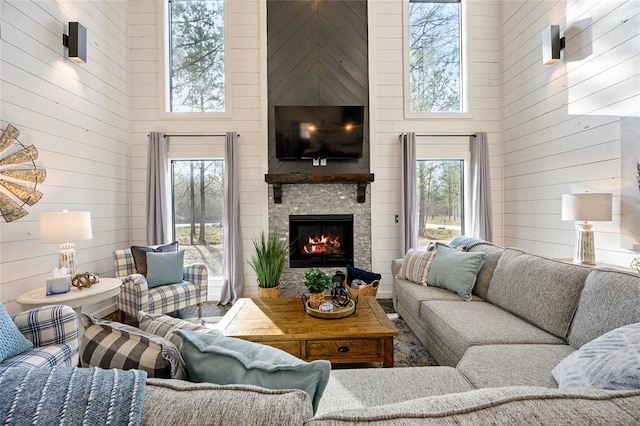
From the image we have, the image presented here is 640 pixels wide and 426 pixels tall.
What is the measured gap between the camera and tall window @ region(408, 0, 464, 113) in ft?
13.8

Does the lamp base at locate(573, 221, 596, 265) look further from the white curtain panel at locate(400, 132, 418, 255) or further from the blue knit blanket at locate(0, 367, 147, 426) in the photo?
the blue knit blanket at locate(0, 367, 147, 426)

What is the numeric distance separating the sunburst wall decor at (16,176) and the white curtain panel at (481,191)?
482 centimetres

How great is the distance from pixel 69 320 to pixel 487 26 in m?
5.62

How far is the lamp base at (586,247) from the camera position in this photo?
2.42 meters

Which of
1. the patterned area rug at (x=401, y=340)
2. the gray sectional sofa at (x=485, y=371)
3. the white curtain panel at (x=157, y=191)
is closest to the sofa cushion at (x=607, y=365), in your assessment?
the gray sectional sofa at (x=485, y=371)

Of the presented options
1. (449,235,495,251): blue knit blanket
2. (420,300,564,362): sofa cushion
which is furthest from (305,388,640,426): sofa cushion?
(449,235,495,251): blue knit blanket

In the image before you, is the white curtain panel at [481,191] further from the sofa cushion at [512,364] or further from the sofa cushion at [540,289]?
the sofa cushion at [512,364]

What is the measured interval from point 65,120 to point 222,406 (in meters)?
3.58

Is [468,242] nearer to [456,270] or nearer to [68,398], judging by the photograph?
[456,270]

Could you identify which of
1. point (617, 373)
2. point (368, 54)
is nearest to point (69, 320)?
point (617, 373)

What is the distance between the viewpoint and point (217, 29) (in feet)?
13.5

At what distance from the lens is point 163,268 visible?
10.2ft

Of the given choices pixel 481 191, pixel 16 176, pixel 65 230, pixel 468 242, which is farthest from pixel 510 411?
pixel 481 191

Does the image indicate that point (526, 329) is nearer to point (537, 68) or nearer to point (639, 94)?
point (639, 94)
